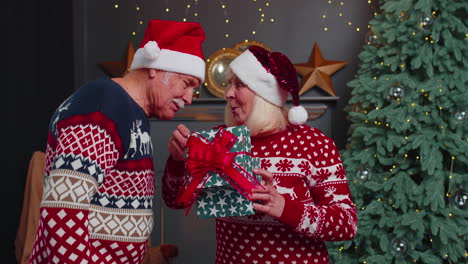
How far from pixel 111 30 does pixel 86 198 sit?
3233 mm

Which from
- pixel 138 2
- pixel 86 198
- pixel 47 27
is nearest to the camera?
pixel 86 198

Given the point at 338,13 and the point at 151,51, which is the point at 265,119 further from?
the point at 338,13

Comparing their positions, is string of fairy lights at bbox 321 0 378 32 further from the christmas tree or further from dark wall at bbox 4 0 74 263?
dark wall at bbox 4 0 74 263

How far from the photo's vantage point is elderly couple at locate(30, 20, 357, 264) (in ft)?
3.39

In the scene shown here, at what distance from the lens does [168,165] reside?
1.66 metres

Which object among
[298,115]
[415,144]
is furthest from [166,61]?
[415,144]

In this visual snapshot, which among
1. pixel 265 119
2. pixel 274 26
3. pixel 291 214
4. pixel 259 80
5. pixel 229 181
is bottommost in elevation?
pixel 291 214

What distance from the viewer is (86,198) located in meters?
1.04

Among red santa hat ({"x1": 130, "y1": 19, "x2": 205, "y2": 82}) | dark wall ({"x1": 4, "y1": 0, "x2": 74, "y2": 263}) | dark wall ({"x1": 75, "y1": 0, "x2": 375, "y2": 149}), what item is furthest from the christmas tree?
dark wall ({"x1": 4, "y1": 0, "x2": 74, "y2": 263})

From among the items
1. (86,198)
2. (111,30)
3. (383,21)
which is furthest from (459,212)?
(111,30)

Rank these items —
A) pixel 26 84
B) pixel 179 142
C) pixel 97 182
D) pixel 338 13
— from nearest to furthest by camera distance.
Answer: pixel 97 182 → pixel 179 142 → pixel 26 84 → pixel 338 13

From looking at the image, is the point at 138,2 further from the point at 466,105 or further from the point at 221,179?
the point at 221,179

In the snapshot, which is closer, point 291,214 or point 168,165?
point 291,214

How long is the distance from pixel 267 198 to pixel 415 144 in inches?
65.6
